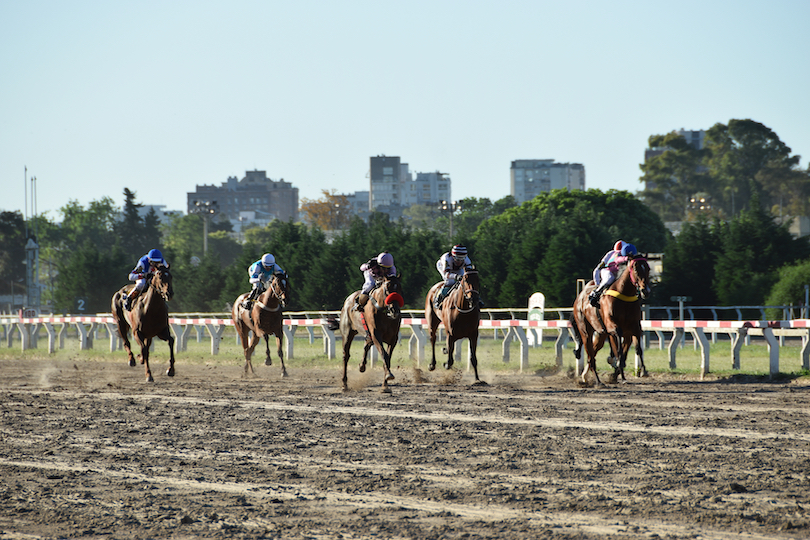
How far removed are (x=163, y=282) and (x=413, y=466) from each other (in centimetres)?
939

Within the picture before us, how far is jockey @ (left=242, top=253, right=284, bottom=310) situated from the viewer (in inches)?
691

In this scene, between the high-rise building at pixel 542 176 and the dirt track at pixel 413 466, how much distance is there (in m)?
→ 182

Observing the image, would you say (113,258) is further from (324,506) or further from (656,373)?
(324,506)

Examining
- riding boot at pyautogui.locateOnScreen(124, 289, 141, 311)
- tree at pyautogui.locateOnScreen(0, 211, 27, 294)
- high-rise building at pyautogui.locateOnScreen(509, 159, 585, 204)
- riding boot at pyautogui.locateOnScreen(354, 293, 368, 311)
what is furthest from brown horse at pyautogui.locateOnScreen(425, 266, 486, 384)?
high-rise building at pyautogui.locateOnScreen(509, 159, 585, 204)

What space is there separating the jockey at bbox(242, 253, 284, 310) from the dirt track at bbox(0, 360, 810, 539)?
18.1 ft

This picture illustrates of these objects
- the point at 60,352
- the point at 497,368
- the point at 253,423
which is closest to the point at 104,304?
the point at 60,352

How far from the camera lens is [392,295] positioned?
1275 cm

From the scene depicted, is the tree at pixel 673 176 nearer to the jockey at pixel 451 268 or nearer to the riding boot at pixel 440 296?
the jockey at pixel 451 268

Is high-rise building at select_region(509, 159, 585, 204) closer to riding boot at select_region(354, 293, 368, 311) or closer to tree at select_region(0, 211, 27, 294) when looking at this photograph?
tree at select_region(0, 211, 27, 294)

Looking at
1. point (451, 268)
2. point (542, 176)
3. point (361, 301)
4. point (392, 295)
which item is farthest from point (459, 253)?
point (542, 176)

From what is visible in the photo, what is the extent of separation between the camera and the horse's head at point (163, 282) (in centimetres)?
1507

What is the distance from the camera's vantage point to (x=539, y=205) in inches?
2453

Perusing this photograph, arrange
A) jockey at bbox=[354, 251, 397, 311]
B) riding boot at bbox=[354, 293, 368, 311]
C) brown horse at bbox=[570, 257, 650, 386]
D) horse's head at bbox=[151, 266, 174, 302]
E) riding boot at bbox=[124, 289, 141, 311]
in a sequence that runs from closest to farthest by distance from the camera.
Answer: brown horse at bbox=[570, 257, 650, 386] → jockey at bbox=[354, 251, 397, 311] → riding boot at bbox=[354, 293, 368, 311] → horse's head at bbox=[151, 266, 174, 302] → riding boot at bbox=[124, 289, 141, 311]

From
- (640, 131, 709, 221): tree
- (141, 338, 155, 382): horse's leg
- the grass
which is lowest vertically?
the grass
